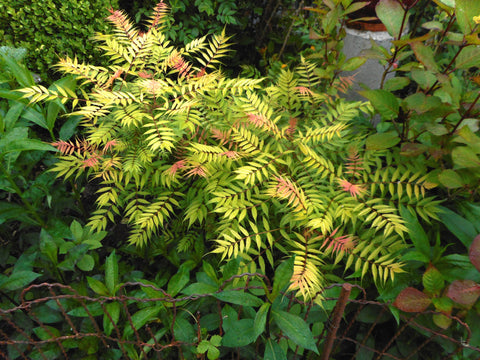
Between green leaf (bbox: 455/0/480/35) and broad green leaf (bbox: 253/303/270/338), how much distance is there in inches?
59.6

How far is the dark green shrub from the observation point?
2.87 metres

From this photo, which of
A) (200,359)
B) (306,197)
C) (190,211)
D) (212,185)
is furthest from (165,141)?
(200,359)

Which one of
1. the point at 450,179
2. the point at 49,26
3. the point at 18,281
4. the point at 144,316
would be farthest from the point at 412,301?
the point at 49,26

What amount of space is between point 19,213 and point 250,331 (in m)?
1.56

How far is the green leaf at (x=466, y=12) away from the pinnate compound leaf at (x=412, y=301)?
3.96ft

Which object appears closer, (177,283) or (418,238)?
(418,238)

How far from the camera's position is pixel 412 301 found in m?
1.51

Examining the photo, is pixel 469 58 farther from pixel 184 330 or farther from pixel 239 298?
pixel 184 330

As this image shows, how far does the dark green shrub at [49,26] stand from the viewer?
2871 millimetres

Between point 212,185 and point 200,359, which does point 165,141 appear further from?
point 200,359

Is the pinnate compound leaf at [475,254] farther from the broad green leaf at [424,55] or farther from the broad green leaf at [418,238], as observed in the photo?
the broad green leaf at [424,55]

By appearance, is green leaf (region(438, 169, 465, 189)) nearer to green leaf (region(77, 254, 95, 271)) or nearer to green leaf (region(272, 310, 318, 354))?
green leaf (region(272, 310, 318, 354))

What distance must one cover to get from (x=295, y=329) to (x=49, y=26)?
308 cm

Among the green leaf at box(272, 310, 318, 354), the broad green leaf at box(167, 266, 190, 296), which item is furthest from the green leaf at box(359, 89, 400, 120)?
the broad green leaf at box(167, 266, 190, 296)
